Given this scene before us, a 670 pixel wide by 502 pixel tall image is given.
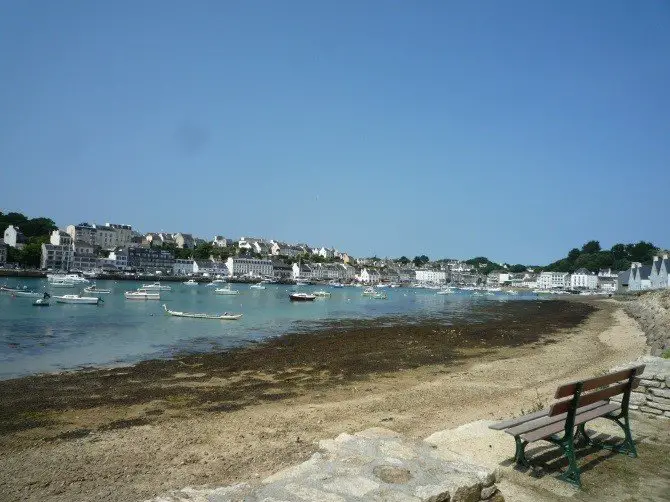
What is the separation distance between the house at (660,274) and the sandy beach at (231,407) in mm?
81722

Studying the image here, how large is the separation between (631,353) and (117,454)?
69.4 feet

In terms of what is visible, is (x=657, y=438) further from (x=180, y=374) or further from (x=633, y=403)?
(x=180, y=374)

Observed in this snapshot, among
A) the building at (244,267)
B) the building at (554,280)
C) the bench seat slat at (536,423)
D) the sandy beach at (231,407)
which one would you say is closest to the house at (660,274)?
the sandy beach at (231,407)

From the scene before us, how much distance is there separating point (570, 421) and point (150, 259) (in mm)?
162377

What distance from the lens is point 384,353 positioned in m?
22.0

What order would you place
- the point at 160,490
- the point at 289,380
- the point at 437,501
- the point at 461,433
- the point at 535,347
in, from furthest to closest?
the point at 535,347 → the point at 289,380 → the point at 461,433 → the point at 160,490 → the point at 437,501

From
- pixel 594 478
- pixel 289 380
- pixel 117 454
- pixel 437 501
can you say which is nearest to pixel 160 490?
pixel 117 454

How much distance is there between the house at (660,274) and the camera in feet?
→ 296

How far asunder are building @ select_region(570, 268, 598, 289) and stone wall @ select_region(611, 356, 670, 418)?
174845 mm

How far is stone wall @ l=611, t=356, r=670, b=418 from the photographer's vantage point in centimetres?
793

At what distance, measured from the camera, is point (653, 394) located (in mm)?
8086

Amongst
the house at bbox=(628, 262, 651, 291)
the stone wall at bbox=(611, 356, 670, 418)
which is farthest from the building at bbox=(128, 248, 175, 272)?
the stone wall at bbox=(611, 356, 670, 418)

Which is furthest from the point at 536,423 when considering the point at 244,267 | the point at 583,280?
the point at 583,280

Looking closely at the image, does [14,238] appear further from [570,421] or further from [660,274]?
[570,421]
